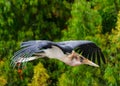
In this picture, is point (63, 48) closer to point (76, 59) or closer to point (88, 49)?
point (76, 59)

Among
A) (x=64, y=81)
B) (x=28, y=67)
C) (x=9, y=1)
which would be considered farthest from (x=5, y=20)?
(x=64, y=81)

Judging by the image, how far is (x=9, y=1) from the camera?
4398 mm

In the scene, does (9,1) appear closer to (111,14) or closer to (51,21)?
(51,21)

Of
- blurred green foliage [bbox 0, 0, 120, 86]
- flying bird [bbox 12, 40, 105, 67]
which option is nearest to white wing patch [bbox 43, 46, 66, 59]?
flying bird [bbox 12, 40, 105, 67]

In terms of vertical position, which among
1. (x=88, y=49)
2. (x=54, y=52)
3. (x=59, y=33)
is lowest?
(x=59, y=33)

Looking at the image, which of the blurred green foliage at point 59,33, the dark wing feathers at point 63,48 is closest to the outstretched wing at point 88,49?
the dark wing feathers at point 63,48

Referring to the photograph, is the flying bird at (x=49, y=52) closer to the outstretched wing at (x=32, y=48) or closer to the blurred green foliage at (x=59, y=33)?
the outstretched wing at (x=32, y=48)

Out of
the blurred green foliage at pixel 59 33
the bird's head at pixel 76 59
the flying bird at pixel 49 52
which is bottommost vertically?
the blurred green foliage at pixel 59 33

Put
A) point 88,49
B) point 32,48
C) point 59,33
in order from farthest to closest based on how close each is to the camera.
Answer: point 59,33
point 88,49
point 32,48

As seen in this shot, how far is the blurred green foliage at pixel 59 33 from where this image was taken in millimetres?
3871

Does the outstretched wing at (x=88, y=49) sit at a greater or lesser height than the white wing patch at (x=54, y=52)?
lesser

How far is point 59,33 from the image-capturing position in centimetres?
459

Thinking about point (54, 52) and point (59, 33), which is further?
point (59, 33)

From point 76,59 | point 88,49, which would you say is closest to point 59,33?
point 88,49
